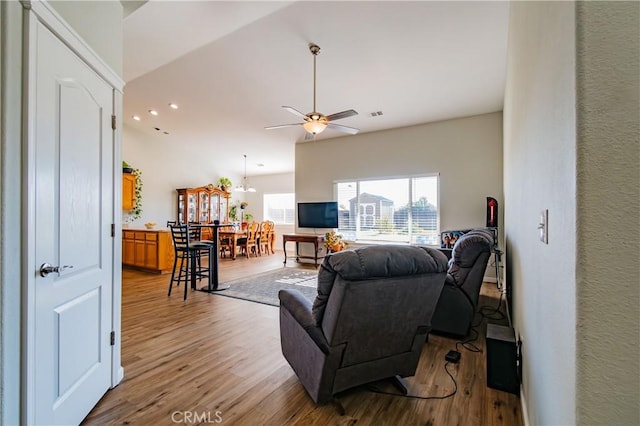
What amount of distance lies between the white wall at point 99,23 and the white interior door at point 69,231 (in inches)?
7.3

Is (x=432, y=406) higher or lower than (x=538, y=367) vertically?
lower

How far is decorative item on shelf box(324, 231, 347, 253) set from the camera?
6418 millimetres

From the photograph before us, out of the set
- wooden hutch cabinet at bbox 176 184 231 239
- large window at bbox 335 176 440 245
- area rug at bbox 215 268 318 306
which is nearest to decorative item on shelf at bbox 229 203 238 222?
wooden hutch cabinet at bbox 176 184 231 239

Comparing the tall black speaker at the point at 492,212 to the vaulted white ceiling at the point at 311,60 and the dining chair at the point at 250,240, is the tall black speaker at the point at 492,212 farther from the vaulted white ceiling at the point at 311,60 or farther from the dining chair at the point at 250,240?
the dining chair at the point at 250,240

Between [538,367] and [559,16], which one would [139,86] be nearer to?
[559,16]

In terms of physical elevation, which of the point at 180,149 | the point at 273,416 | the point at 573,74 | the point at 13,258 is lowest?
the point at 273,416

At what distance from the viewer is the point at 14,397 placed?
1.30m

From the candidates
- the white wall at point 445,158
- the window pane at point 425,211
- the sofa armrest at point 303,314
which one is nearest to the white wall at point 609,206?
the sofa armrest at point 303,314

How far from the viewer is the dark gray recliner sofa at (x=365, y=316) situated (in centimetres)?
157

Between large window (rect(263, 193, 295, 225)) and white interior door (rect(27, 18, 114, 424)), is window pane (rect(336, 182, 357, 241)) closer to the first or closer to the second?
large window (rect(263, 193, 295, 225))

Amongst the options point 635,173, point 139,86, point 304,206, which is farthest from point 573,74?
point 304,206

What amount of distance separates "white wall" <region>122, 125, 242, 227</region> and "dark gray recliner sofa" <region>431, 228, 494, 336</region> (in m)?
7.55

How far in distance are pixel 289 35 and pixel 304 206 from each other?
14.0ft

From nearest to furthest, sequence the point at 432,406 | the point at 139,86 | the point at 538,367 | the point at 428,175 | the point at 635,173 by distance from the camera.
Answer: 1. the point at 635,173
2. the point at 538,367
3. the point at 432,406
4. the point at 139,86
5. the point at 428,175
